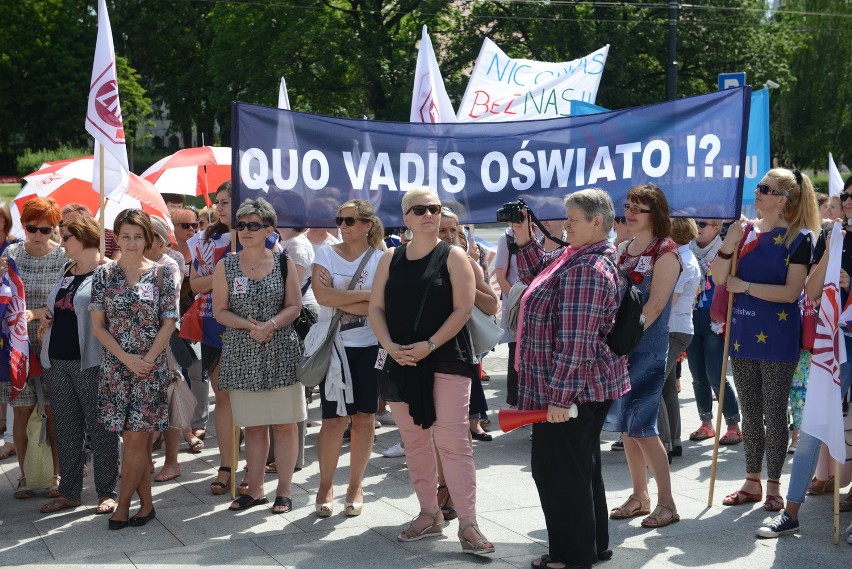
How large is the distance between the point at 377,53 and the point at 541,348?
33180 millimetres

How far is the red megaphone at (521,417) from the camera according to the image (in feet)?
16.2

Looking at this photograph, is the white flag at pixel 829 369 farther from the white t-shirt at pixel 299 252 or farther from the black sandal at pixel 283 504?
the white t-shirt at pixel 299 252

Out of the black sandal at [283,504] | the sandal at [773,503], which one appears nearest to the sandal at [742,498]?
the sandal at [773,503]

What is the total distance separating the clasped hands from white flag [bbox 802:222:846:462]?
2.12m

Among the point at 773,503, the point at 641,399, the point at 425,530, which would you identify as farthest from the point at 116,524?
the point at 773,503

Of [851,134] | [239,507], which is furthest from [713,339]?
[851,134]

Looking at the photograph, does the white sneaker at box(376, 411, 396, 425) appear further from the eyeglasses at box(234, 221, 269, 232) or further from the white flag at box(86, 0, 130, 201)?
the eyeglasses at box(234, 221, 269, 232)

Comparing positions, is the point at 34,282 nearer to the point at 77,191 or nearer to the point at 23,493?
the point at 23,493

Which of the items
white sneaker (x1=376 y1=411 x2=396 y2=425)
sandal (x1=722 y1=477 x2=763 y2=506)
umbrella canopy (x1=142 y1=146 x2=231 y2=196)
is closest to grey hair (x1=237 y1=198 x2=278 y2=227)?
white sneaker (x1=376 y1=411 x2=396 y2=425)

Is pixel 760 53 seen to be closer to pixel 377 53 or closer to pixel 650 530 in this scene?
pixel 377 53

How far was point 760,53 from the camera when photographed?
37594mm

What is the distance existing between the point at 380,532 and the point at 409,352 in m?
1.13

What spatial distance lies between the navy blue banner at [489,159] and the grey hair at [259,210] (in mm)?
183

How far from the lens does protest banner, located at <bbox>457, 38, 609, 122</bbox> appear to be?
11594 millimetres
